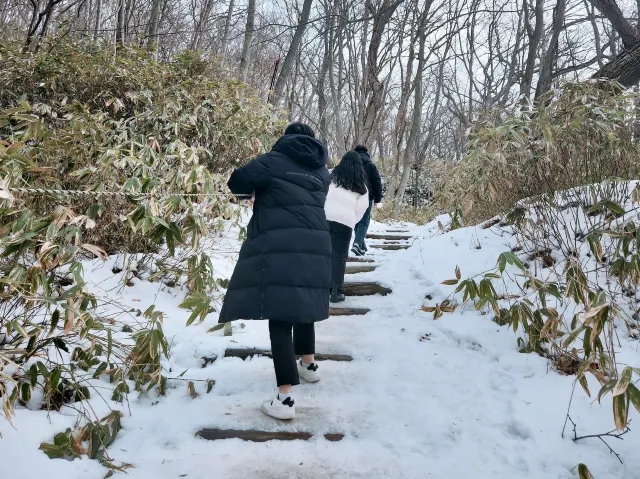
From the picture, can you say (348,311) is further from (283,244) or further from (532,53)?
(532,53)

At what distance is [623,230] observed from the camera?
6.42ft

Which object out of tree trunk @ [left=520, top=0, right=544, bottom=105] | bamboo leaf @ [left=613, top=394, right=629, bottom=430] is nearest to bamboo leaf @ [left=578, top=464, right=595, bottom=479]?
bamboo leaf @ [left=613, top=394, right=629, bottom=430]

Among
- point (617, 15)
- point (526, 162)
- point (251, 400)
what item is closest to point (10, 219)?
→ point (251, 400)

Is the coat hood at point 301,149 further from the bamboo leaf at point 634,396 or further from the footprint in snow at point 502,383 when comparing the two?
the bamboo leaf at point 634,396

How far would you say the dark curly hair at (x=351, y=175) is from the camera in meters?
4.00

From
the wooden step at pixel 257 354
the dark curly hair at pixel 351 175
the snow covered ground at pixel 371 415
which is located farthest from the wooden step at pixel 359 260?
the wooden step at pixel 257 354

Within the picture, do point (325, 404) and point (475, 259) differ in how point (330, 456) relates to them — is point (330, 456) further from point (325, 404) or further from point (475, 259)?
point (475, 259)

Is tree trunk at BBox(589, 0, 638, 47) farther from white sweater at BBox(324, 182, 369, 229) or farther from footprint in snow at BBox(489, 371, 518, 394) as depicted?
footprint in snow at BBox(489, 371, 518, 394)

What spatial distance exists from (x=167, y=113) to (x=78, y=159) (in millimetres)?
1461

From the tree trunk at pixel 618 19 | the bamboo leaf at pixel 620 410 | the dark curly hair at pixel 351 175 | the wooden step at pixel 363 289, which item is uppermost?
the tree trunk at pixel 618 19

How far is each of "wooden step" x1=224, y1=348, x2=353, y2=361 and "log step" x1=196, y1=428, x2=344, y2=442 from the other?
82 cm

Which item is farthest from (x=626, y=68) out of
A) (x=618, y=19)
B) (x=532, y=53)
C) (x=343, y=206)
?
(x=343, y=206)

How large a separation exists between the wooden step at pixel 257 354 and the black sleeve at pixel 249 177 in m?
1.26

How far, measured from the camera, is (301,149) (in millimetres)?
2316
